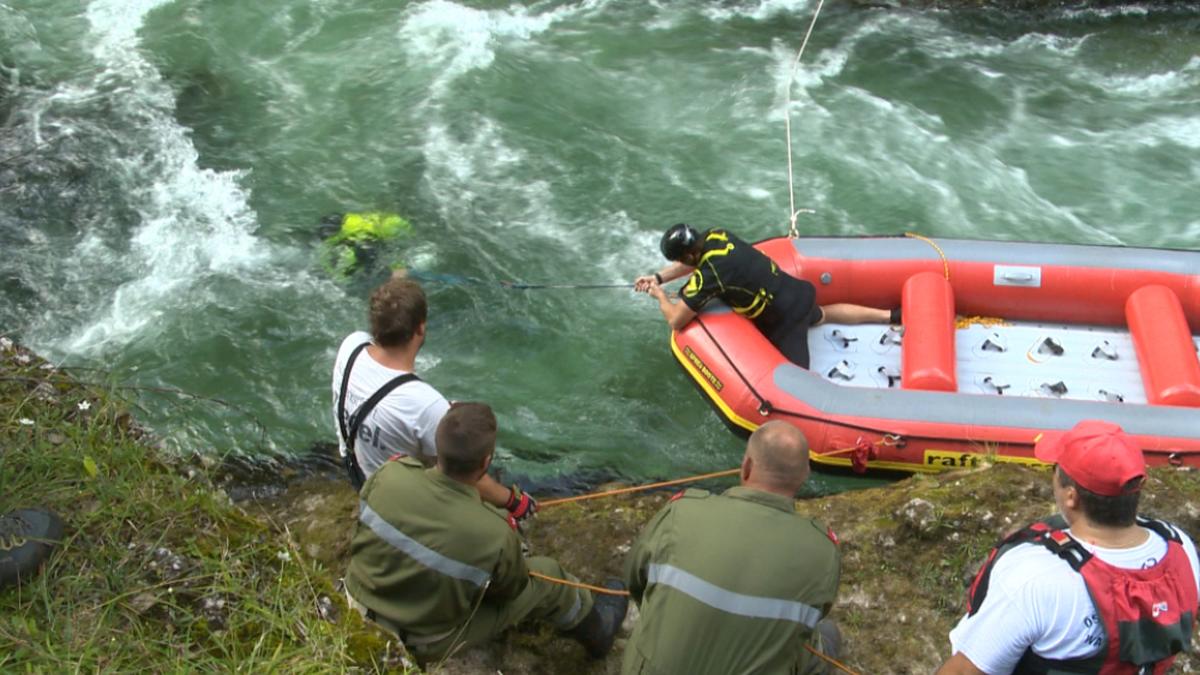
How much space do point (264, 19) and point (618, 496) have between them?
702cm

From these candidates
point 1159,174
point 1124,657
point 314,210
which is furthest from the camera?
point 1159,174

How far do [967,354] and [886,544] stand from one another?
2403 millimetres

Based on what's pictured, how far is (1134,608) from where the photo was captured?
7.61 ft

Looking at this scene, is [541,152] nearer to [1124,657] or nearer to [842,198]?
[842,198]

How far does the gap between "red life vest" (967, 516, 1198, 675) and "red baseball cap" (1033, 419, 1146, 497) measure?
0.15 m

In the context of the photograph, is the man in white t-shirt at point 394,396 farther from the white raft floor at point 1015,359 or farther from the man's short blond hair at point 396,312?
the white raft floor at point 1015,359

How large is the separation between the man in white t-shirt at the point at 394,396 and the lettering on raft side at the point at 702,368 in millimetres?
2339

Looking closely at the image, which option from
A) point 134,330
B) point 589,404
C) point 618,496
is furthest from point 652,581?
point 134,330

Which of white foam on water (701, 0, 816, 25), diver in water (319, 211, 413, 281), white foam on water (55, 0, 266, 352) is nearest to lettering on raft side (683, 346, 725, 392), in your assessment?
diver in water (319, 211, 413, 281)

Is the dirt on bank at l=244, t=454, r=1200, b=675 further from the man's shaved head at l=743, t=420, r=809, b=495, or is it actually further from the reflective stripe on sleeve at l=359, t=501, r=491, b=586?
the man's shaved head at l=743, t=420, r=809, b=495

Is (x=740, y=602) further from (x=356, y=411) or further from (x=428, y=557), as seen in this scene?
(x=356, y=411)

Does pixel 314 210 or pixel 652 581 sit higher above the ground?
pixel 652 581

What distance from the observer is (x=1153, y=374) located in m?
5.60

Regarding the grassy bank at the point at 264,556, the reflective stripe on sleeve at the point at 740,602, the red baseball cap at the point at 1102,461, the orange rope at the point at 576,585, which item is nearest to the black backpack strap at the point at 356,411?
the grassy bank at the point at 264,556
